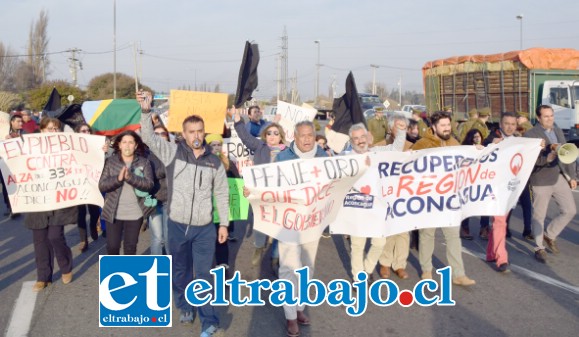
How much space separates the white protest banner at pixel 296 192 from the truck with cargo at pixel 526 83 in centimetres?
1655

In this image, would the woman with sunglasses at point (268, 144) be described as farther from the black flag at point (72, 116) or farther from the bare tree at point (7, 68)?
the bare tree at point (7, 68)

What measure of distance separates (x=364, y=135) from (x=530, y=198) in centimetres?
391

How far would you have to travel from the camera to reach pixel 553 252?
25.3ft

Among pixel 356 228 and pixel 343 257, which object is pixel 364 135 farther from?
pixel 343 257

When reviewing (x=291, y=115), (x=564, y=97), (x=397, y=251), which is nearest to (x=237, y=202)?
(x=397, y=251)

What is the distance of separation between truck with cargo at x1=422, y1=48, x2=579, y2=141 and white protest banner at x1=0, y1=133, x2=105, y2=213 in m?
16.8

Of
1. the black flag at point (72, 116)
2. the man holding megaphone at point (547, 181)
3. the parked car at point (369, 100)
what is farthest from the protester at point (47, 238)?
the parked car at point (369, 100)

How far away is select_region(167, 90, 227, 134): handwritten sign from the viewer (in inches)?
287

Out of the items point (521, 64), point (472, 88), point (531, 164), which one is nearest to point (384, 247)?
point (531, 164)

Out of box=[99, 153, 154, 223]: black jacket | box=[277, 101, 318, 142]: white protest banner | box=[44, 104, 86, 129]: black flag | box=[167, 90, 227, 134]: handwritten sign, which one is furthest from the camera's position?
box=[277, 101, 318, 142]: white protest banner

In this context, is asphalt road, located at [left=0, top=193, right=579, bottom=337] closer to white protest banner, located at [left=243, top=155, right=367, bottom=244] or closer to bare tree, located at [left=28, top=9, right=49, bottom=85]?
white protest banner, located at [left=243, top=155, right=367, bottom=244]

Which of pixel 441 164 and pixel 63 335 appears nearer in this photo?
pixel 63 335

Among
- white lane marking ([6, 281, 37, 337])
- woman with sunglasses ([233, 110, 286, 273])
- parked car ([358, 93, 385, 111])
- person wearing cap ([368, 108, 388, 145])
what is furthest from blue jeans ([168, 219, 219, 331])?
parked car ([358, 93, 385, 111])

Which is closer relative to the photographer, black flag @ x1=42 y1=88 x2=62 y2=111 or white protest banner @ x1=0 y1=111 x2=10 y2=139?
white protest banner @ x1=0 y1=111 x2=10 y2=139
